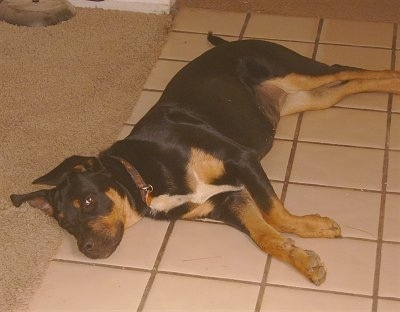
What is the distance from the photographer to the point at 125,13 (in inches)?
157

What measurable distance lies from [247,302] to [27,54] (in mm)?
1796

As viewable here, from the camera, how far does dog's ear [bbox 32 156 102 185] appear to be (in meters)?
2.54

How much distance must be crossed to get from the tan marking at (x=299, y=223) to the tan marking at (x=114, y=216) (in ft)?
1.47

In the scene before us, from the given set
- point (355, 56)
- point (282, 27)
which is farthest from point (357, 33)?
point (282, 27)

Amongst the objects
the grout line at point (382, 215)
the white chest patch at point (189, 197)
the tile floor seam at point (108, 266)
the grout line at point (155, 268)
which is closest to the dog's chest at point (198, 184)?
the white chest patch at point (189, 197)

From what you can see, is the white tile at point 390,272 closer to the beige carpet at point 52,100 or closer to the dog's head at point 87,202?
the dog's head at point 87,202

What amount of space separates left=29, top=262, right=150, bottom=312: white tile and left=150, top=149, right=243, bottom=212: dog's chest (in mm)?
246

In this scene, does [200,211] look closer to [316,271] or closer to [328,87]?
[316,271]

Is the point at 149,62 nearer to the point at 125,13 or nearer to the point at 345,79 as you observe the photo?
the point at 125,13

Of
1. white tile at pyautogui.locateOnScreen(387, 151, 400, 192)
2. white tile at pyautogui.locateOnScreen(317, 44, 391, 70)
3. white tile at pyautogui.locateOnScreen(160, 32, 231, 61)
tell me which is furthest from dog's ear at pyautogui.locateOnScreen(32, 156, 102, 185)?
white tile at pyautogui.locateOnScreen(317, 44, 391, 70)

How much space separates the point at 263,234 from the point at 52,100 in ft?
4.07

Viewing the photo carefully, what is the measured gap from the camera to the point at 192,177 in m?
2.70

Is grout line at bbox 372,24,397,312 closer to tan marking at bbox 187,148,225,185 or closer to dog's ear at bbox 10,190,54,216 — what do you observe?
tan marking at bbox 187,148,225,185

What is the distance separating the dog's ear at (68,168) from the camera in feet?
8.32
